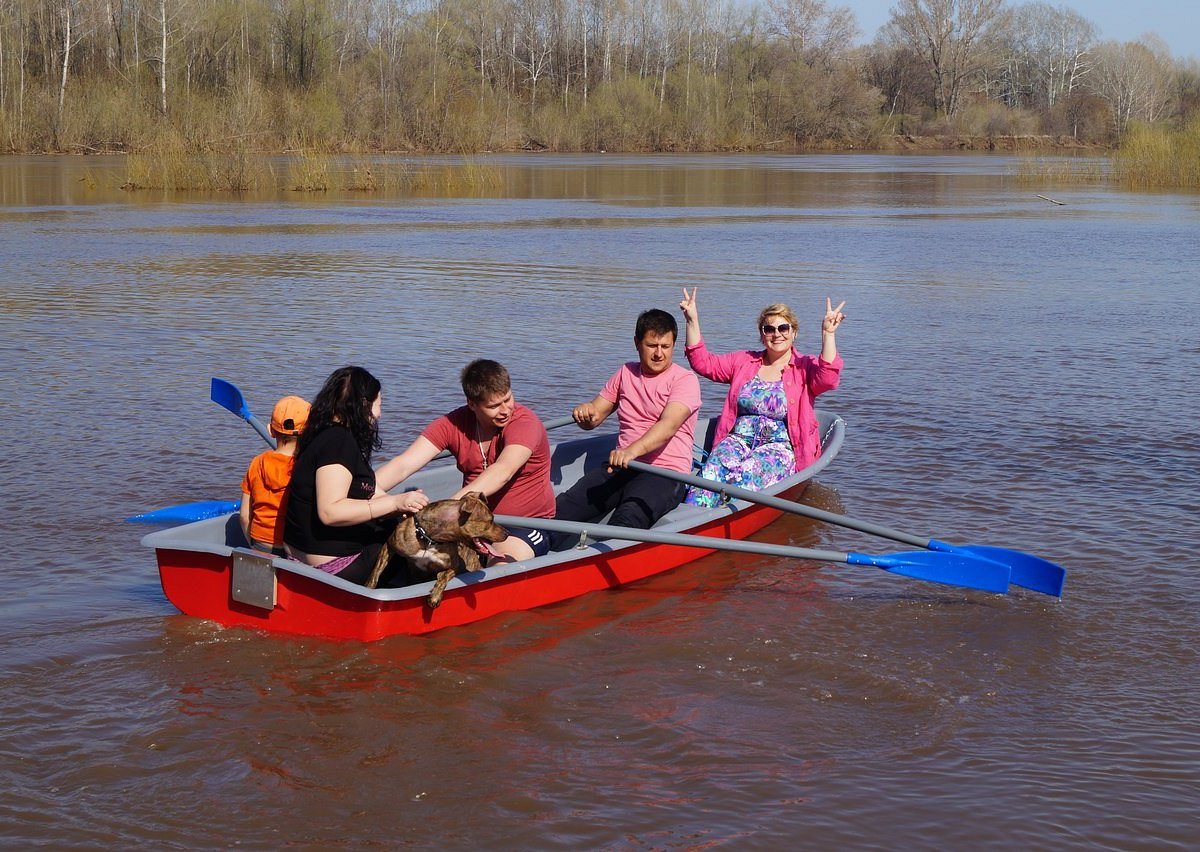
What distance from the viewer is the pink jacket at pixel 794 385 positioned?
7.28 m

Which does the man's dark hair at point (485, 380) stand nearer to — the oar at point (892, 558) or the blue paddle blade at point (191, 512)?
the oar at point (892, 558)

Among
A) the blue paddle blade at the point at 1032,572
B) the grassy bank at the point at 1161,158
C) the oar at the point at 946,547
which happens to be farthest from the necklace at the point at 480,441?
the grassy bank at the point at 1161,158

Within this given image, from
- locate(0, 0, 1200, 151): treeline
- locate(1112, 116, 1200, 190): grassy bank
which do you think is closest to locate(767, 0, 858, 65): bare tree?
locate(0, 0, 1200, 151): treeline

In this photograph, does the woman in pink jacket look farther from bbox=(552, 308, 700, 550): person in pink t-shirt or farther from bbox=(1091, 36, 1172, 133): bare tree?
bbox=(1091, 36, 1172, 133): bare tree

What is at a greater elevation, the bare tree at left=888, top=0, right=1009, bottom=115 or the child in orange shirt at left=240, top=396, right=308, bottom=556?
the bare tree at left=888, top=0, right=1009, bottom=115

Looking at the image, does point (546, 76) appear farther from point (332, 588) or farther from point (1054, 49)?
point (332, 588)

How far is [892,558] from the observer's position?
5.95 meters

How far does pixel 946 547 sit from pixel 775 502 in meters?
0.84

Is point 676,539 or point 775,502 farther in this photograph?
point 775,502

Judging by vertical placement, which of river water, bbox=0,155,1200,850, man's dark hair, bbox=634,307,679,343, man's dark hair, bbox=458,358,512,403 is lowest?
river water, bbox=0,155,1200,850

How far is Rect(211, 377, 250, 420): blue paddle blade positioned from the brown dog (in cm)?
188

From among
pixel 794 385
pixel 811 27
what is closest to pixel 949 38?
pixel 811 27

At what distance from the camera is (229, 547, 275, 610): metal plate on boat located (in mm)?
5133

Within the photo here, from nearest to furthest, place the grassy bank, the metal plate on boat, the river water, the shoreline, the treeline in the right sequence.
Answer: the river water
the metal plate on boat
the grassy bank
the treeline
the shoreline
